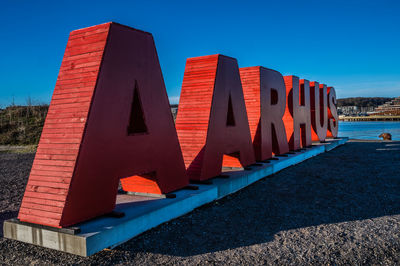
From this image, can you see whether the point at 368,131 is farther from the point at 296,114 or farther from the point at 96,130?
the point at 96,130

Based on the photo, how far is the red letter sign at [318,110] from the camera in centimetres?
1741

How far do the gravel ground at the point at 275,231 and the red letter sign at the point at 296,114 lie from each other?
186 inches

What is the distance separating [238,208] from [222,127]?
8.06 ft

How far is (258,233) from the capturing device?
5391mm

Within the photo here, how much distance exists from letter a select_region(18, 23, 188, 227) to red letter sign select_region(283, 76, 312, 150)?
8.61 metres

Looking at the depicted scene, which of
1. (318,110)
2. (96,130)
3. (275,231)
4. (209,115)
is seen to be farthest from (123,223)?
(318,110)

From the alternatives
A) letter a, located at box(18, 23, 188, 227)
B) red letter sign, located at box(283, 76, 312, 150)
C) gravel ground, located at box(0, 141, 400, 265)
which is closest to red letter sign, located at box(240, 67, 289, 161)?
red letter sign, located at box(283, 76, 312, 150)

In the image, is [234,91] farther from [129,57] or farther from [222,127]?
[129,57]

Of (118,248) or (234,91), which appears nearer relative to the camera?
(118,248)

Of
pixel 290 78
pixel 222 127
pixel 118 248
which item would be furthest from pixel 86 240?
pixel 290 78

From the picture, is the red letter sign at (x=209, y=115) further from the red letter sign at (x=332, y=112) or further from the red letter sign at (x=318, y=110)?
the red letter sign at (x=332, y=112)

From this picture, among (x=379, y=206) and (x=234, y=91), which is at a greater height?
(x=234, y=91)

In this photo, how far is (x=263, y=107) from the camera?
10.9m

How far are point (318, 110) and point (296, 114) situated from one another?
439cm
